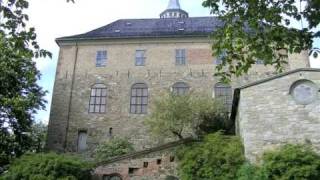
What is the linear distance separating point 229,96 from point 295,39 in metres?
23.1

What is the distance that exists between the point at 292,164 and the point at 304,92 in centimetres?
381

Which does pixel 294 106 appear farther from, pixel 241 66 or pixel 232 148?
pixel 241 66

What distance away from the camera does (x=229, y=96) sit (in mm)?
31562

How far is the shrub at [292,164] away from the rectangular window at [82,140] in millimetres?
15081

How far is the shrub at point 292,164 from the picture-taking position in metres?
18.6

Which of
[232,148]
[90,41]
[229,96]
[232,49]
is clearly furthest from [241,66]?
[90,41]

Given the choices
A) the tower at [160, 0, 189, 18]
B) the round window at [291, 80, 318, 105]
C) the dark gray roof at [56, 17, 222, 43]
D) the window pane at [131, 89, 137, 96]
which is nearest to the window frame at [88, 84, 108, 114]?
the window pane at [131, 89, 137, 96]

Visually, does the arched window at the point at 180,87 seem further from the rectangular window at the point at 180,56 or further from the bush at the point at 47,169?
the bush at the point at 47,169

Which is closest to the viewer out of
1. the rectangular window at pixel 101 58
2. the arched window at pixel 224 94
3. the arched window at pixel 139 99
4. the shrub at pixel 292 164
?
the shrub at pixel 292 164

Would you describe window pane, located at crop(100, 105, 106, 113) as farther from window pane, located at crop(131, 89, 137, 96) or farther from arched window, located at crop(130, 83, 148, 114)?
window pane, located at crop(131, 89, 137, 96)

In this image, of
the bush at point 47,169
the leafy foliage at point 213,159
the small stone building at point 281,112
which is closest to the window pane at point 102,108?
the bush at point 47,169

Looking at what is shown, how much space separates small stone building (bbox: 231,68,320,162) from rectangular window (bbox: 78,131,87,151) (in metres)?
13.1

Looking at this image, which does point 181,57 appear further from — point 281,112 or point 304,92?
point 304,92

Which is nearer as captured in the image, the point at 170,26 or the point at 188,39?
the point at 188,39
